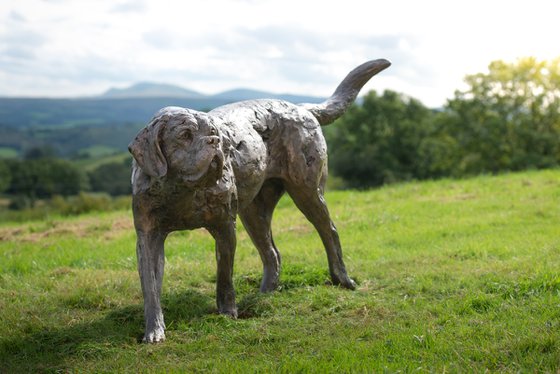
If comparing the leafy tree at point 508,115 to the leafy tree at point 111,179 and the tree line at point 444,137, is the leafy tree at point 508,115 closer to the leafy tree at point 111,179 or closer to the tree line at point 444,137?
the tree line at point 444,137

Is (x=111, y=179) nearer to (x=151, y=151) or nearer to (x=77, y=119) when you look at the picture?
(x=151, y=151)

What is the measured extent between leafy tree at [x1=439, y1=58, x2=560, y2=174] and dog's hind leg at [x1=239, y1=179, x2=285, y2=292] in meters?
28.7

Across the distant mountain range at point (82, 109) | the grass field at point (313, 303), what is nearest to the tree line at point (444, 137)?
the grass field at point (313, 303)

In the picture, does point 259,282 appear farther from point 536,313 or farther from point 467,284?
point 536,313

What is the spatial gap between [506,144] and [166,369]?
1279 inches

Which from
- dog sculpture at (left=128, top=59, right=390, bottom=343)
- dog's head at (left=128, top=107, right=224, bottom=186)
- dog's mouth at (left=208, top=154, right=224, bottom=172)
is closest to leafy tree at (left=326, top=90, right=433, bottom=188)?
dog sculpture at (left=128, top=59, right=390, bottom=343)

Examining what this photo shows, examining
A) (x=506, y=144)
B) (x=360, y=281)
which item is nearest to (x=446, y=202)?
(x=360, y=281)

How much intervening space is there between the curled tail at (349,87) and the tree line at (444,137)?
82.5 feet

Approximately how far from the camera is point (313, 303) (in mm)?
6762

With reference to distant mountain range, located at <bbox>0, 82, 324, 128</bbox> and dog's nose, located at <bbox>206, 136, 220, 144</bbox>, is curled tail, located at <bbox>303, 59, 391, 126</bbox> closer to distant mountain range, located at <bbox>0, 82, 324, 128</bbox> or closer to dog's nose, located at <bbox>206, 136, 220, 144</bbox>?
dog's nose, located at <bbox>206, 136, 220, 144</bbox>

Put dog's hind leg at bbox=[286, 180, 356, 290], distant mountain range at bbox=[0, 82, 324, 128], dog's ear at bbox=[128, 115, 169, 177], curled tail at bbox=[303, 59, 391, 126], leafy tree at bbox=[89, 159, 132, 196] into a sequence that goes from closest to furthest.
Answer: dog's ear at bbox=[128, 115, 169, 177], dog's hind leg at bbox=[286, 180, 356, 290], curled tail at bbox=[303, 59, 391, 126], leafy tree at bbox=[89, 159, 132, 196], distant mountain range at bbox=[0, 82, 324, 128]

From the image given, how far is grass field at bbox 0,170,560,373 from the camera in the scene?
5.20 meters

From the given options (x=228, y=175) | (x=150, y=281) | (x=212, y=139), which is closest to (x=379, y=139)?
(x=228, y=175)

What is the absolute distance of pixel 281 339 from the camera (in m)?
5.73
